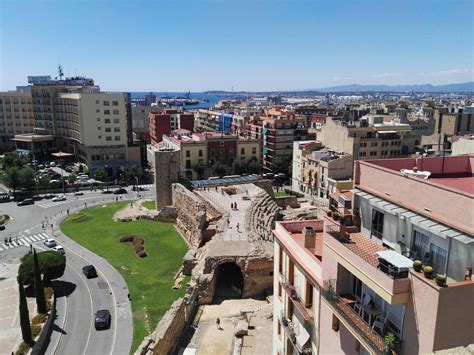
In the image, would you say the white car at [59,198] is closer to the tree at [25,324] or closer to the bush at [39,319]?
the bush at [39,319]

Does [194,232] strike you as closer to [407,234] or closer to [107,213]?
[107,213]

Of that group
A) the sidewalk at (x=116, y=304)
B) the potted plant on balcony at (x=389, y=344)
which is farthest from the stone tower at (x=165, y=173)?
the potted plant on balcony at (x=389, y=344)

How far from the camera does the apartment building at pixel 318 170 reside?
69.6 metres

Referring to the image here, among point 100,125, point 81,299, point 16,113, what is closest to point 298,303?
point 81,299

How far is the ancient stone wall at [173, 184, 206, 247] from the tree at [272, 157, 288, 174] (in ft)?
114

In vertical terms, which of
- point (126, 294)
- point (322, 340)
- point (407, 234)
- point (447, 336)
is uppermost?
point (407, 234)

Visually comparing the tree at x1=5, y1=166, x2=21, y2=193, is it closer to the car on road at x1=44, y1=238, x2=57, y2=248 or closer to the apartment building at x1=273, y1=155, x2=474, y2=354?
the car on road at x1=44, y1=238, x2=57, y2=248

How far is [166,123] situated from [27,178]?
2034 inches

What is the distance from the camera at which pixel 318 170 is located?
72625mm

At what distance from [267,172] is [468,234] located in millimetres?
83966

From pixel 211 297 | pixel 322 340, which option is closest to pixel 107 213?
pixel 211 297

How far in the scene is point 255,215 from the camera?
51.2 metres

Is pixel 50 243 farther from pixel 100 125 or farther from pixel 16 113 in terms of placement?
pixel 16 113

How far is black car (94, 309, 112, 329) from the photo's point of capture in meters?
→ 31.6
